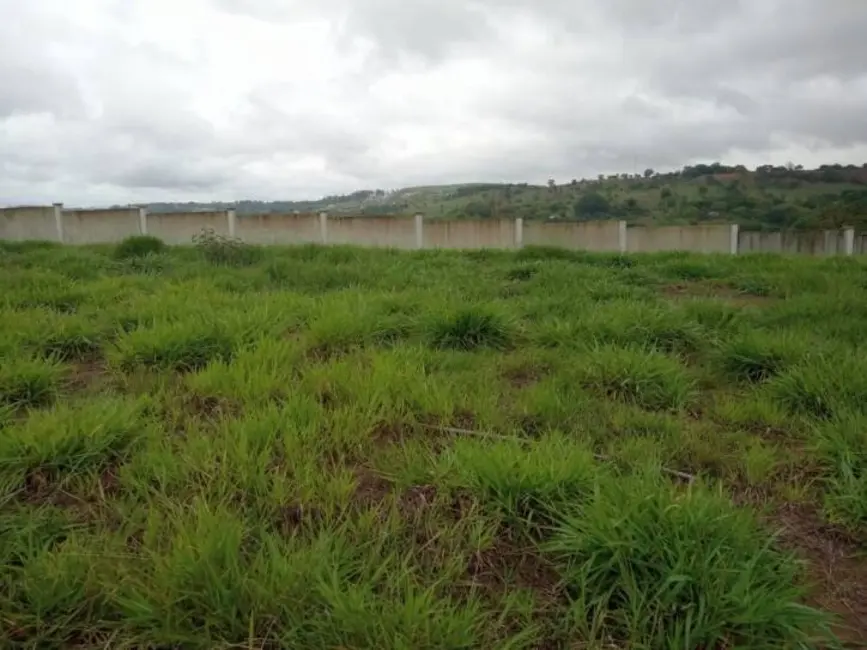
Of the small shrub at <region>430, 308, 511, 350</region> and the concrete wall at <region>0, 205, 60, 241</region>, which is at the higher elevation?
the concrete wall at <region>0, 205, 60, 241</region>

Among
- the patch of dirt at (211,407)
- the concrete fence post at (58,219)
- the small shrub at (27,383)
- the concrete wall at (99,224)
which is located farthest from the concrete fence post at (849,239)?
the concrete fence post at (58,219)

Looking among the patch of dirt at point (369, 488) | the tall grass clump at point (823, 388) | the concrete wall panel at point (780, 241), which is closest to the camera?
the patch of dirt at point (369, 488)

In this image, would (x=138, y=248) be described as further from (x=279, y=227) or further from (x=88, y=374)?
(x=279, y=227)

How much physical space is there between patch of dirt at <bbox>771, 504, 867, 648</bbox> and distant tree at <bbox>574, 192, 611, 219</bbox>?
27241 millimetres

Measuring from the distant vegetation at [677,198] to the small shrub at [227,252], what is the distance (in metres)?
13.3

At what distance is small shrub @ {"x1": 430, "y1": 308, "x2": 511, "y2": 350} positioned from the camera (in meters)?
3.30

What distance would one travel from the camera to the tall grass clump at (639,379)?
8.30 feet

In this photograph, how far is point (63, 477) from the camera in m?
1.74

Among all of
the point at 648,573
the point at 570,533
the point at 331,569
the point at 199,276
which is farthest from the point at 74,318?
the point at 648,573

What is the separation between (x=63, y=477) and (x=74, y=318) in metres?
2.05

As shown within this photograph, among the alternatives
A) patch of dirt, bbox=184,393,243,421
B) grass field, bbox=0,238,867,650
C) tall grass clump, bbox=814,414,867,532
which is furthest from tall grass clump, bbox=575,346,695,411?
patch of dirt, bbox=184,393,243,421

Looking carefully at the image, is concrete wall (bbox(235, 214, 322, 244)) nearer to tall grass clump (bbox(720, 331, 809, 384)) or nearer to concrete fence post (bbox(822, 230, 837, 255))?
tall grass clump (bbox(720, 331, 809, 384))

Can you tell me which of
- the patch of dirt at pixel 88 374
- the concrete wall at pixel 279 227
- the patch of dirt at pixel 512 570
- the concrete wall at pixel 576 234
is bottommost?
the patch of dirt at pixel 512 570

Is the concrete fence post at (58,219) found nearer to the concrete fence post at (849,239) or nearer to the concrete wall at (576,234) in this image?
the concrete wall at (576,234)
